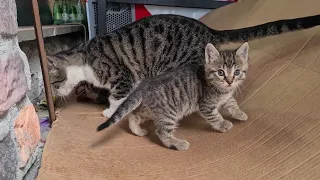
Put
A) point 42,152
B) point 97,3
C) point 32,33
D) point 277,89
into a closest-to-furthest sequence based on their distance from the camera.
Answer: point 42,152 → point 277,89 → point 32,33 → point 97,3

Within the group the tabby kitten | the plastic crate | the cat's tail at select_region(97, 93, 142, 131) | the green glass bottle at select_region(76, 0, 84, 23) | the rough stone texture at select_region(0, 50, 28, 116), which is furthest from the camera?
the green glass bottle at select_region(76, 0, 84, 23)

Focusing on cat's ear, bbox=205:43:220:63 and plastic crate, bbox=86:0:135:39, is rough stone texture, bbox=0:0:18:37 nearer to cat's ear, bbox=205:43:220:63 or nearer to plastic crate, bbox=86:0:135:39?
cat's ear, bbox=205:43:220:63

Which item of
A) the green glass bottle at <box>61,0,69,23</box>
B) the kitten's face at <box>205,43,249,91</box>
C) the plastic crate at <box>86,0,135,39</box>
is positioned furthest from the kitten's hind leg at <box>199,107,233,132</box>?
the green glass bottle at <box>61,0,69,23</box>

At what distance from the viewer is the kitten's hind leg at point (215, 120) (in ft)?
4.14

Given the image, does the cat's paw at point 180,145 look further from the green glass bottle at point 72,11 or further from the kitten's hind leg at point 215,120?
the green glass bottle at point 72,11

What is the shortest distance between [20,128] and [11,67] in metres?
0.17

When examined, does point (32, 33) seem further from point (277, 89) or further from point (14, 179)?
point (277, 89)

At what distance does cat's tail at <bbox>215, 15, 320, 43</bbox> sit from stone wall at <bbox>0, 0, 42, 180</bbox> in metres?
0.93

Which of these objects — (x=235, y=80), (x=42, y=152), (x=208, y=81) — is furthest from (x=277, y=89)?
(x=42, y=152)

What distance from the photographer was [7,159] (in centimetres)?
75

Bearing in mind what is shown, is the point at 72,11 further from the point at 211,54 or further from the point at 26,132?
the point at 26,132

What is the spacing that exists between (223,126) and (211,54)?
29 centimetres

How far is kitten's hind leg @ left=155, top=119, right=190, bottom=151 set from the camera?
116 cm

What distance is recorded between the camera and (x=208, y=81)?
128cm
